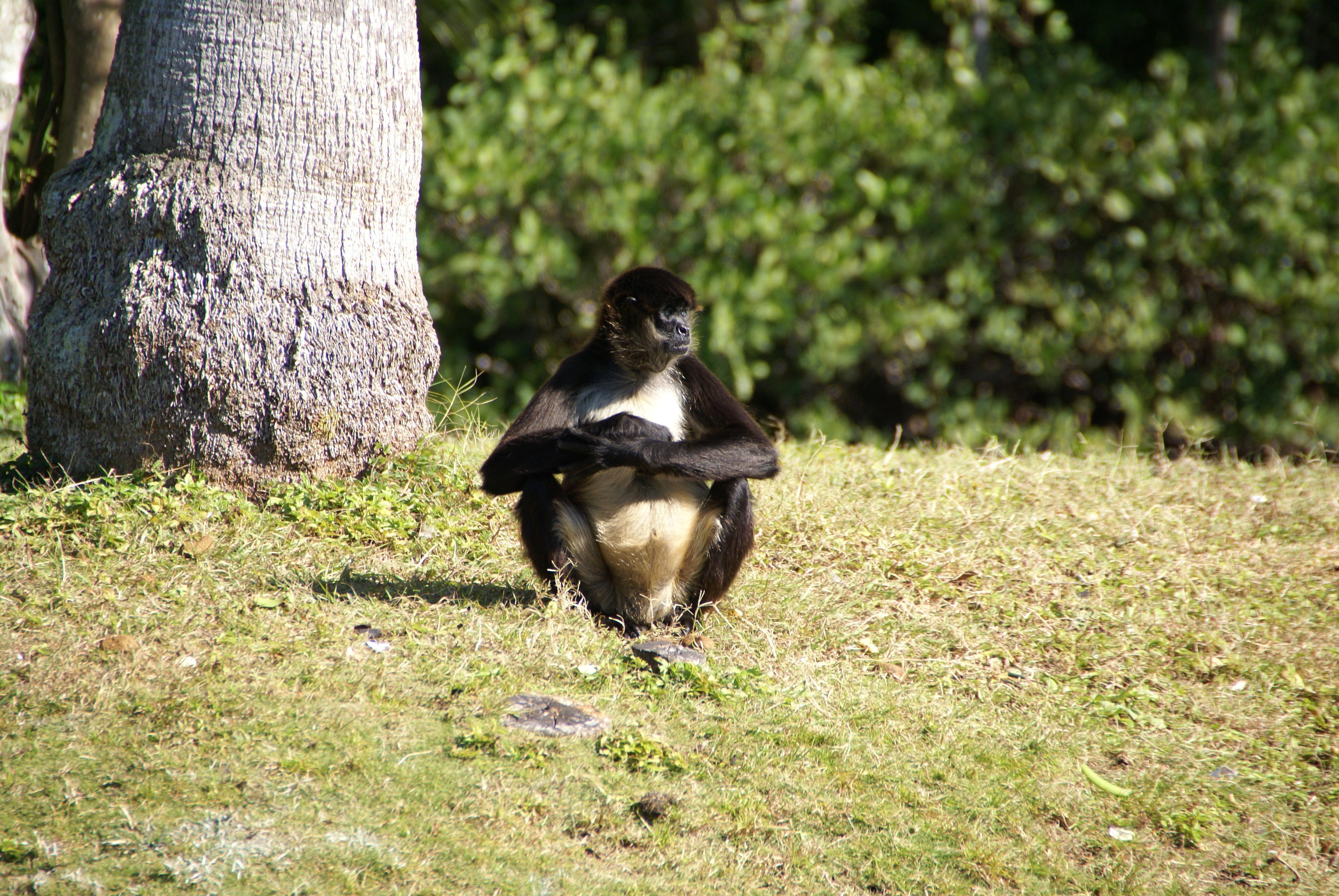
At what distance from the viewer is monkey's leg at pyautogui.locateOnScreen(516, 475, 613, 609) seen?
490cm

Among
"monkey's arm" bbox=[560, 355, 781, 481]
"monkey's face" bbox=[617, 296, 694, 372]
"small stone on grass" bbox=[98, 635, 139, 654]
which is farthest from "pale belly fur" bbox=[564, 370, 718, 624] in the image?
"small stone on grass" bbox=[98, 635, 139, 654]

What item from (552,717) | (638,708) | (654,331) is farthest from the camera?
(654,331)

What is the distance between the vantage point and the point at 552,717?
4113 mm

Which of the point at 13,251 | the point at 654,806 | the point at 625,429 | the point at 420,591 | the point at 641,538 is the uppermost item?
the point at 13,251

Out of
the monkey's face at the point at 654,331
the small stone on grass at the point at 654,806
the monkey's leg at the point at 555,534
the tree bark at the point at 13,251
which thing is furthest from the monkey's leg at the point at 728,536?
the tree bark at the point at 13,251

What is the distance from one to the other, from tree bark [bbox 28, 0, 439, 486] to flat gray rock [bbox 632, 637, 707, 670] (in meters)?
2.04

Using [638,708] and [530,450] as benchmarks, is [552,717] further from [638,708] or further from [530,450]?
[530,450]

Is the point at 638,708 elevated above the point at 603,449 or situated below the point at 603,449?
below

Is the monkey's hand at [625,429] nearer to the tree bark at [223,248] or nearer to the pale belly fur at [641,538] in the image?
the pale belly fur at [641,538]

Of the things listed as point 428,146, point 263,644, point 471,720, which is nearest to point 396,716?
point 471,720

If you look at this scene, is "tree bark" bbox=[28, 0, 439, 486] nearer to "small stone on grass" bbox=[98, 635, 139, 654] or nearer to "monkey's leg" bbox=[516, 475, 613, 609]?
"monkey's leg" bbox=[516, 475, 613, 609]

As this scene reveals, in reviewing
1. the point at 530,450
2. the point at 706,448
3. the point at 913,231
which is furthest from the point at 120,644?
the point at 913,231

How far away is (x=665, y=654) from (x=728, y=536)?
640 mm

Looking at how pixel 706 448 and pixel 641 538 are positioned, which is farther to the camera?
pixel 641 538
